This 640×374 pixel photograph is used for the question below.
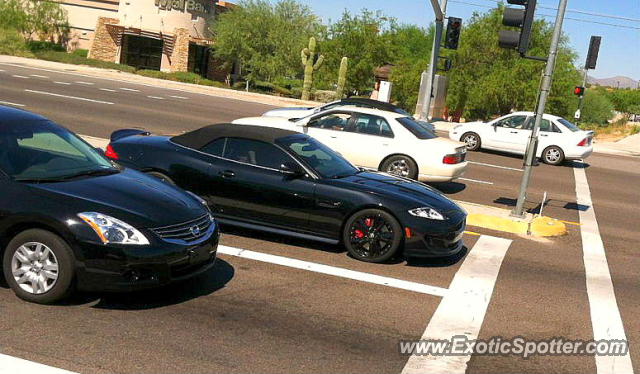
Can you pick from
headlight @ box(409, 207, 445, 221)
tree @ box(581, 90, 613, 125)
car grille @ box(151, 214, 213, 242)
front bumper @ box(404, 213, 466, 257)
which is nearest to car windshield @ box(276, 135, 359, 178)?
headlight @ box(409, 207, 445, 221)

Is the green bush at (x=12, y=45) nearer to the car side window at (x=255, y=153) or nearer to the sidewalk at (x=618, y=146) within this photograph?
the sidewalk at (x=618, y=146)

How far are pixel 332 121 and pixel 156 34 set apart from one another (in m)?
45.3

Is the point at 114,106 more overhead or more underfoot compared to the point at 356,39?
more underfoot

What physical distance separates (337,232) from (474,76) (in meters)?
39.5

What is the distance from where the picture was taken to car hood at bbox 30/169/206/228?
605cm

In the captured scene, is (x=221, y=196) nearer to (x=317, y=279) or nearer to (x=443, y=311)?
(x=317, y=279)

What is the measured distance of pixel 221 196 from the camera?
877 centimetres

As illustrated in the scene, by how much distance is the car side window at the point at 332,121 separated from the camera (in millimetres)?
14109

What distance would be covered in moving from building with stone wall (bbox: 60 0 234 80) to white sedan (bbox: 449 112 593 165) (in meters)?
37.9

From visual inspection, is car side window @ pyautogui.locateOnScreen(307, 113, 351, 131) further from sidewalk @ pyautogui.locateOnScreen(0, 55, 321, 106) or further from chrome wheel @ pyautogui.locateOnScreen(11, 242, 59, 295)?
sidewalk @ pyautogui.locateOnScreen(0, 55, 321, 106)

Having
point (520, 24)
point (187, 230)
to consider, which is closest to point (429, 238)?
point (187, 230)

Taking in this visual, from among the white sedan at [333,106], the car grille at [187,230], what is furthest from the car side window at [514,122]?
the car grille at [187,230]

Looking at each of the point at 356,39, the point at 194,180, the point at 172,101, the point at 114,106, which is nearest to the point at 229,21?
the point at 356,39

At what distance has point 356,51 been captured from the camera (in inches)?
2228
